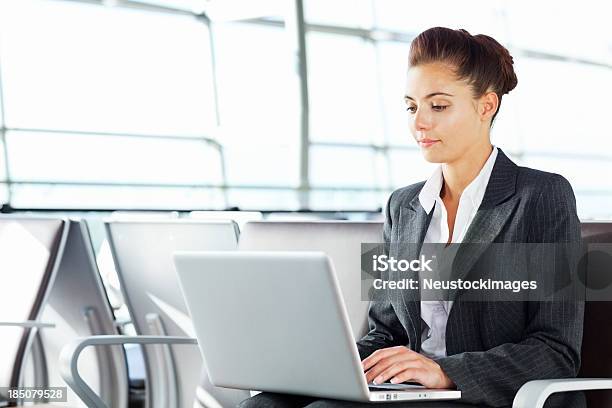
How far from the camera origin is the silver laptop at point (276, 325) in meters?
1.50

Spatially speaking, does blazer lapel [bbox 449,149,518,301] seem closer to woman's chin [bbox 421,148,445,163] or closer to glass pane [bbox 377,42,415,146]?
woman's chin [bbox 421,148,445,163]

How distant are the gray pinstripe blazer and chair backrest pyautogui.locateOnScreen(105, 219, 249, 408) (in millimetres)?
1073

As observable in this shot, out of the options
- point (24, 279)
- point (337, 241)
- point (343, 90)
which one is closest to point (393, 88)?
point (343, 90)

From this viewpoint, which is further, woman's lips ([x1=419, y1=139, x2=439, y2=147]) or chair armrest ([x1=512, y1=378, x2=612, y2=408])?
woman's lips ([x1=419, y1=139, x2=439, y2=147])

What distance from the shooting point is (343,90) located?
1123 cm

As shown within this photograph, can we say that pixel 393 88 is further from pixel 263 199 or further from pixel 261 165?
pixel 263 199

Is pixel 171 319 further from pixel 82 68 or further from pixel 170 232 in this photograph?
pixel 82 68

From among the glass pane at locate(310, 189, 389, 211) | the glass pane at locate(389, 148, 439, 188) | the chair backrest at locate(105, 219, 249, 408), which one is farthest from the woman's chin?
the glass pane at locate(310, 189, 389, 211)

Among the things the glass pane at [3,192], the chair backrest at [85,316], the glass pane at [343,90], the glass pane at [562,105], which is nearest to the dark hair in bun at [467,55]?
the chair backrest at [85,316]

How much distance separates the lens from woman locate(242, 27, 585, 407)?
1716 millimetres

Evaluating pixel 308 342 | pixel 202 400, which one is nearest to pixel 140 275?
pixel 202 400

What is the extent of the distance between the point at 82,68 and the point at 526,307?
8.89 metres

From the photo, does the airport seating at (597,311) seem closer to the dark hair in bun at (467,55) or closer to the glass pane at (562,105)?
the dark hair in bun at (467,55)

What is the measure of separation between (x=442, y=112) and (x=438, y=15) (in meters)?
9.69
